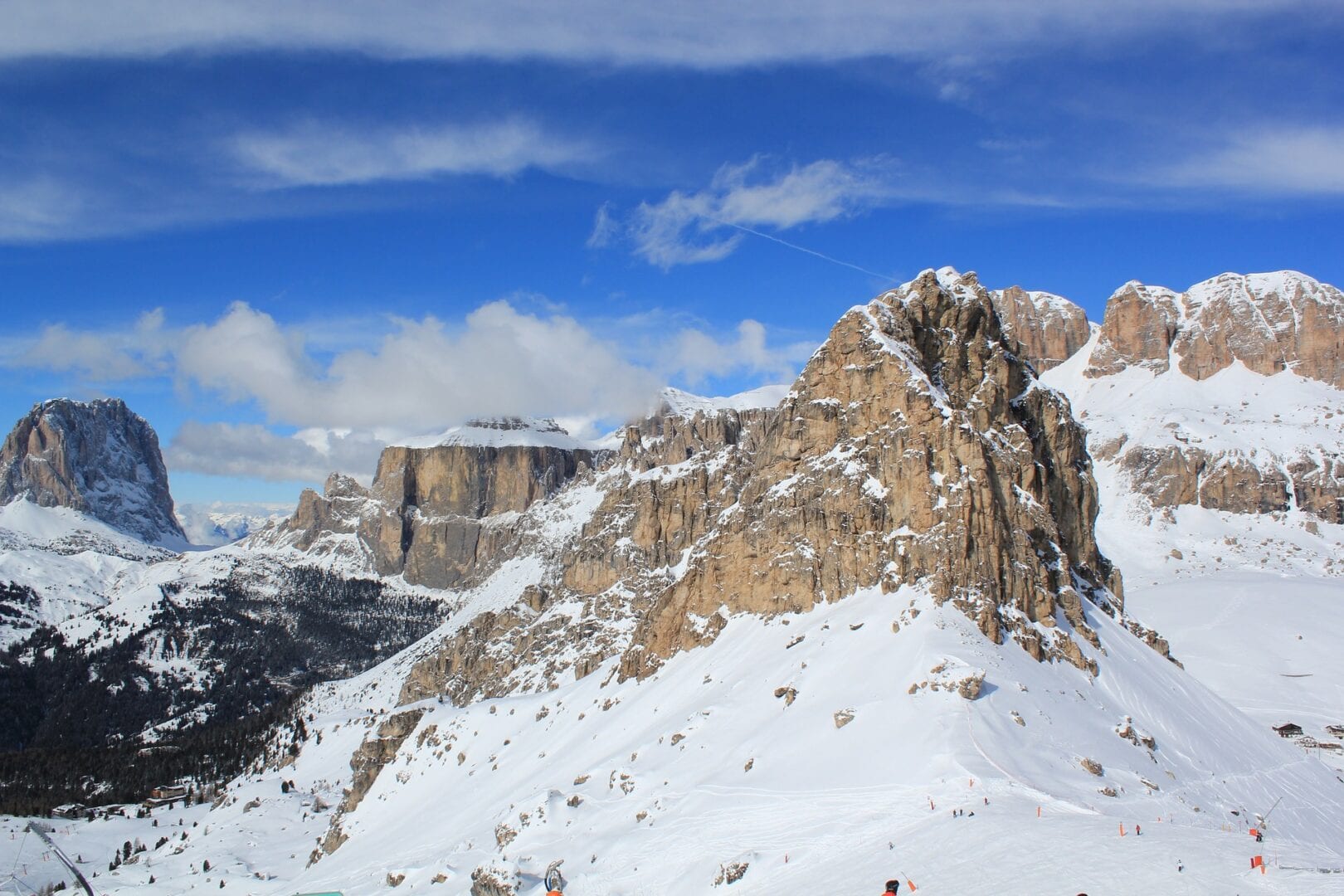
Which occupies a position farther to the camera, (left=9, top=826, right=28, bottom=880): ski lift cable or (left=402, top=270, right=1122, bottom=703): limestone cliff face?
(left=9, top=826, right=28, bottom=880): ski lift cable

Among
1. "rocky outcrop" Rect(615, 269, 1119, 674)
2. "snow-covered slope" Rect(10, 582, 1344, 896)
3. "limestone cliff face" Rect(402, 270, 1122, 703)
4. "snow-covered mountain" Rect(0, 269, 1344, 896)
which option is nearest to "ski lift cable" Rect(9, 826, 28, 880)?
"snow-covered mountain" Rect(0, 269, 1344, 896)

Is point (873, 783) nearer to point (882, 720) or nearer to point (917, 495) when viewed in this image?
point (882, 720)

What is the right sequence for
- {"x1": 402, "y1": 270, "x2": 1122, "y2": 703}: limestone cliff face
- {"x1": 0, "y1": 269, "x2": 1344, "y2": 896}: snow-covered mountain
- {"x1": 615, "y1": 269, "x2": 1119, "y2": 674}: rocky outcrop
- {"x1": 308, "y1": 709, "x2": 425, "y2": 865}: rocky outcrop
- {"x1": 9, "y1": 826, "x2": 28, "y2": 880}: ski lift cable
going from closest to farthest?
{"x1": 0, "y1": 269, "x2": 1344, "y2": 896}: snow-covered mountain < {"x1": 402, "y1": 270, "x2": 1122, "y2": 703}: limestone cliff face < {"x1": 615, "y1": 269, "x2": 1119, "y2": 674}: rocky outcrop < {"x1": 308, "y1": 709, "x2": 425, "y2": 865}: rocky outcrop < {"x1": 9, "y1": 826, "x2": 28, "y2": 880}: ski lift cable

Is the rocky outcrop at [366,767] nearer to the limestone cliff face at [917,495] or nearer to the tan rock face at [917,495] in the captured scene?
the tan rock face at [917,495]

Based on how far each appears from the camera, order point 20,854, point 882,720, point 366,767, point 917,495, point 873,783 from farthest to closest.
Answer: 1. point 20,854
2. point 366,767
3. point 917,495
4. point 882,720
5. point 873,783

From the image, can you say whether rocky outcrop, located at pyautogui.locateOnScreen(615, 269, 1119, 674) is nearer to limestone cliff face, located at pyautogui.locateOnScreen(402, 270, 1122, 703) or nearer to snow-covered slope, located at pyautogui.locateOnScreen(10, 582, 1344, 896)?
limestone cliff face, located at pyautogui.locateOnScreen(402, 270, 1122, 703)

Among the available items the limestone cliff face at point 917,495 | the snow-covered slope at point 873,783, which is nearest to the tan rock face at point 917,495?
the limestone cliff face at point 917,495

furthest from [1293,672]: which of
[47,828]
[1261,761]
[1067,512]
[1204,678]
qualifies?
[47,828]

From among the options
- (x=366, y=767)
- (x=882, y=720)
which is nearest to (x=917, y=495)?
(x=882, y=720)

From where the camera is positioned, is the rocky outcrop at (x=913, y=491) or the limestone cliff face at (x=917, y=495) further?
the rocky outcrop at (x=913, y=491)

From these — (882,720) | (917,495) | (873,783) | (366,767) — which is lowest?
(366,767)

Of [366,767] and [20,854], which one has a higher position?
[366,767]

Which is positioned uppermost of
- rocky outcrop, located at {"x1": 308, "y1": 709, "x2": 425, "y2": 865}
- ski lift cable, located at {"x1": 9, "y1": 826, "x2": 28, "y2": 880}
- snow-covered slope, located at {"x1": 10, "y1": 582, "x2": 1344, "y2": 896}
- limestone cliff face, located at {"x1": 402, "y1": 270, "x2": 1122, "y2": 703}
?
limestone cliff face, located at {"x1": 402, "y1": 270, "x2": 1122, "y2": 703}

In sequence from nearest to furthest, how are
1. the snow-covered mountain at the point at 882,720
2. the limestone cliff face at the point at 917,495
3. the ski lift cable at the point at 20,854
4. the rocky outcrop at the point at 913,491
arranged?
the snow-covered mountain at the point at 882,720 < the limestone cliff face at the point at 917,495 < the rocky outcrop at the point at 913,491 < the ski lift cable at the point at 20,854
